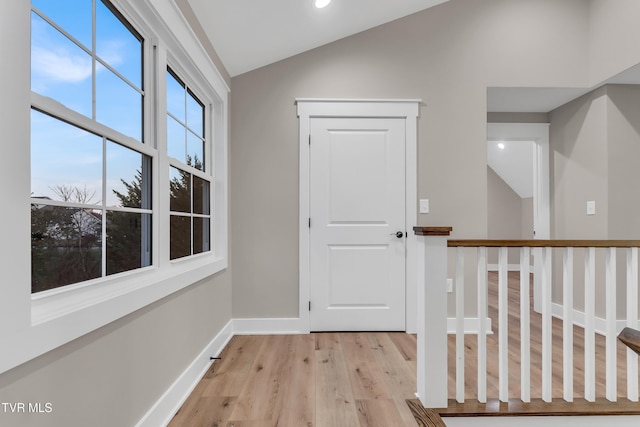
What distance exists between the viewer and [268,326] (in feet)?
10.1

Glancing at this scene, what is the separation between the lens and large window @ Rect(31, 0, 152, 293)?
107 cm

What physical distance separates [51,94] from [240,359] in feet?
6.75

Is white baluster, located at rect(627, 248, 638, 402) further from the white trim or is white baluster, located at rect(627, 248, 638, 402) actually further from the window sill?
the window sill

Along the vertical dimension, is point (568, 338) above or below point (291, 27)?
below

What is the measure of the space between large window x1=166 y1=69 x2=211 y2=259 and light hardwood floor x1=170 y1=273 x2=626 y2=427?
2.90 feet

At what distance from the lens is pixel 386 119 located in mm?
3105

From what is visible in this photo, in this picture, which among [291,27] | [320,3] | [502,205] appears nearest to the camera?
[320,3]

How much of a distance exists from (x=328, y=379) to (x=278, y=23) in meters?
2.59

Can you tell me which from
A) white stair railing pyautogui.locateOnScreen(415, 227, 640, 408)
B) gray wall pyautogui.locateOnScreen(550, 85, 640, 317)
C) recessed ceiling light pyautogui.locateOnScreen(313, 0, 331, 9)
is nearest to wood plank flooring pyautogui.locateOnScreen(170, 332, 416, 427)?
white stair railing pyautogui.locateOnScreen(415, 227, 640, 408)

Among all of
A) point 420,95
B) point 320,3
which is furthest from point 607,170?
point 320,3

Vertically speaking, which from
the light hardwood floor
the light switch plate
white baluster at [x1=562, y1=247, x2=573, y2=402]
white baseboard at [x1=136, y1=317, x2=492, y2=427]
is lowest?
the light hardwood floor

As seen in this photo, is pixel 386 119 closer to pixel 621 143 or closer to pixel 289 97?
pixel 289 97

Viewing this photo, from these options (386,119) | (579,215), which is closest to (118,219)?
(386,119)

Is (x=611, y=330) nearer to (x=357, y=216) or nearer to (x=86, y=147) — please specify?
(x=357, y=216)
